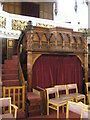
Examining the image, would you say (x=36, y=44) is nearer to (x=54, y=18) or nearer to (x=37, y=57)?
(x=37, y=57)

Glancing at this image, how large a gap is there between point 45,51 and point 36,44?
40 cm

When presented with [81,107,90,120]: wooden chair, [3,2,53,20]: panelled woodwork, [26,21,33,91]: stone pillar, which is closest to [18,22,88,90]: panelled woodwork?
[26,21,33,91]: stone pillar

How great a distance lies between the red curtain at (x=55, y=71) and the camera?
525cm

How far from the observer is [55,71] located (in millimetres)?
5598

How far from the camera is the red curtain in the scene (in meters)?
5.25

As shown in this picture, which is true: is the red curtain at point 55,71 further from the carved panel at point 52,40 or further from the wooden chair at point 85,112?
the wooden chair at point 85,112

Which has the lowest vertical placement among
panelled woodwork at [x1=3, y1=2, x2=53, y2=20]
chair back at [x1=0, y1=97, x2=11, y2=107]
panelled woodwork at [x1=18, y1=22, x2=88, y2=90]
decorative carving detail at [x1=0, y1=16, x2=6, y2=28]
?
chair back at [x1=0, y1=97, x2=11, y2=107]

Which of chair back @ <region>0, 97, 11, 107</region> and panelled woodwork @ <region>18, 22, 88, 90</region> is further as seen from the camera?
panelled woodwork @ <region>18, 22, 88, 90</region>

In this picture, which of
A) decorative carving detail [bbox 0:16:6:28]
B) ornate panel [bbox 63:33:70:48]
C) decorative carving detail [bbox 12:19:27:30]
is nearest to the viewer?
ornate panel [bbox 63:33:70:48]

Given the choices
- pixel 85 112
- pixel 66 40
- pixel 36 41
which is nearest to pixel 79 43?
pixel 66 40

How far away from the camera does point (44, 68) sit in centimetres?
536

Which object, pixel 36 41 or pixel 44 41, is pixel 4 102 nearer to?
pixel 36 41

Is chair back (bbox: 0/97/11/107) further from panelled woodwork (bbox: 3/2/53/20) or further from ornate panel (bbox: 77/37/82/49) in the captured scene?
panelled woodwork (bbox: 3/2/53/20)

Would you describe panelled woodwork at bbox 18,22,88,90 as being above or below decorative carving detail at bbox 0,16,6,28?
below
